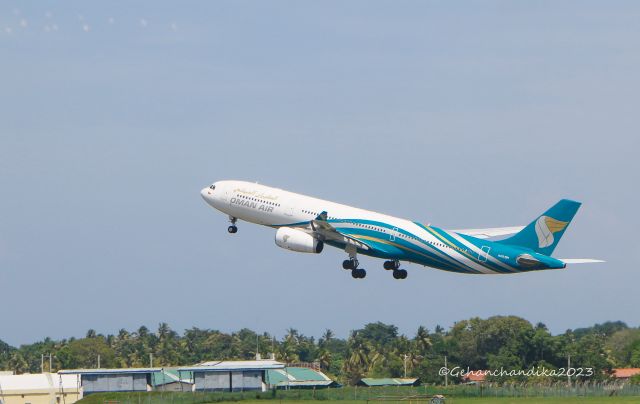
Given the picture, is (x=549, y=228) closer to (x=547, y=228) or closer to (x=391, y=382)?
(x=547, y=228)

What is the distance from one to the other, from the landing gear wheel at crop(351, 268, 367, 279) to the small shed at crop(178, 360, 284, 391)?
2709 cm

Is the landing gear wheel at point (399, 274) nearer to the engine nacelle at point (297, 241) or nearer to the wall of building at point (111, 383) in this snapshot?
the engine nacelle at point (297, 241)

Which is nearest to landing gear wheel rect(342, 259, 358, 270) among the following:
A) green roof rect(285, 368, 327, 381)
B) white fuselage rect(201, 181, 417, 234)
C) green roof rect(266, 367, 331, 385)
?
white fuselage rect(201, 181, 417, 234)

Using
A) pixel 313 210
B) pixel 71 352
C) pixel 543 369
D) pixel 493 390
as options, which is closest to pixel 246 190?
pixel 313 210

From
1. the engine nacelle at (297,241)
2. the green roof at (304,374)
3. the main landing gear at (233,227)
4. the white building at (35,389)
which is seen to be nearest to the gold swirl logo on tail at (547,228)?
the engine nacelle at (297,241)

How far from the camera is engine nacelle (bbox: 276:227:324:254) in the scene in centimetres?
10650

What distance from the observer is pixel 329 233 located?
106 metres

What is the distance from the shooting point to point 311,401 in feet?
342

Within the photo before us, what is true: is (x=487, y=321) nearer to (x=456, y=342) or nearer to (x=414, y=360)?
(x=456, y=342)

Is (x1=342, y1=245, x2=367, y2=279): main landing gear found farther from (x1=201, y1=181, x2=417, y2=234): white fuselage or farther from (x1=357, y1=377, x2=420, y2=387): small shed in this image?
(x1=357, y1=377, x2=420, y2=387): small shed

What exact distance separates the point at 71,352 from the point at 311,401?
95.7 m

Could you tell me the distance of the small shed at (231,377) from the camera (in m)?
134

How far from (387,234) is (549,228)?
13516 millimetres

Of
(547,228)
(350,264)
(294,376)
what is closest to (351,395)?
(350,264)
